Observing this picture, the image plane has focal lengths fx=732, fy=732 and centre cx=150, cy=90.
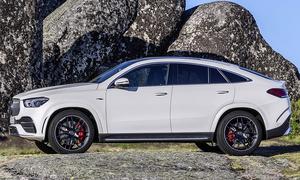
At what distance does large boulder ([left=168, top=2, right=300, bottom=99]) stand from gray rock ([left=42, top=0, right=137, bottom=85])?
2.48m

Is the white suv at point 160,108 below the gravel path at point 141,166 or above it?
above

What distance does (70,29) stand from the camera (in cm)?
2436

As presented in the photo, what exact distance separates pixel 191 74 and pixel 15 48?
8.26 meters

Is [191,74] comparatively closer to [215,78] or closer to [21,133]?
[215,78]

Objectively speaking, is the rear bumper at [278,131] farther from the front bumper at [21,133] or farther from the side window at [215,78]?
the front bumper at [21,133]

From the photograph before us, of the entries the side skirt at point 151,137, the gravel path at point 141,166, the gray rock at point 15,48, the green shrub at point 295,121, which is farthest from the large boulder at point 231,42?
the gravel path at point 141,166

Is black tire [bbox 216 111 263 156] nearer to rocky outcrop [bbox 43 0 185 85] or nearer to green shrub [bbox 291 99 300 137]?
green shrub [bbox 291 99 300 137]

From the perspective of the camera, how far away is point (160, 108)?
42.7 feet

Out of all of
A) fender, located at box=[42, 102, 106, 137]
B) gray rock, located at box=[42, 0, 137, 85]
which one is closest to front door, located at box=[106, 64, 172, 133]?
fender, located at box=[42, 102, 106, 137]

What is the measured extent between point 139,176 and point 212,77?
10.3 ft

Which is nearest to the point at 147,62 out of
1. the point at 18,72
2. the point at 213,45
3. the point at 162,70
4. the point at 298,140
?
the point at 162,70

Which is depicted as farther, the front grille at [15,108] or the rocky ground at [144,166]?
the front grille at [15,108]

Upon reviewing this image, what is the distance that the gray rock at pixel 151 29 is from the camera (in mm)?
25891

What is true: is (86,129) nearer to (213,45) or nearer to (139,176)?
(139,176)
